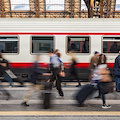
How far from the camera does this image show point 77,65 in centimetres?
1184

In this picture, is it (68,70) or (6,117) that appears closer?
(6,117)

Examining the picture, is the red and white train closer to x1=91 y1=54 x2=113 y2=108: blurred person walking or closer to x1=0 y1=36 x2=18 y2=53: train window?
x1=0 y1=36 x2=18 y2=53: train window

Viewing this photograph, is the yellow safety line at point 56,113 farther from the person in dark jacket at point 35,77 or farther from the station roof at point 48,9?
the station roof at point 48,9

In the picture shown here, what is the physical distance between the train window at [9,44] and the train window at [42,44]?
0.85 meters

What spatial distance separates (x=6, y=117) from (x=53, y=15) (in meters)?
30.0

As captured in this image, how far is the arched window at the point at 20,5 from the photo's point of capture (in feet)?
116

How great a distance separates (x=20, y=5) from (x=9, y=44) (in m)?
24.9

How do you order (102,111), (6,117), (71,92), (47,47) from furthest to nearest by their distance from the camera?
(47,47) < (71,92) < (102,111) < (6,117)

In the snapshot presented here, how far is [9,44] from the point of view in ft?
38.8

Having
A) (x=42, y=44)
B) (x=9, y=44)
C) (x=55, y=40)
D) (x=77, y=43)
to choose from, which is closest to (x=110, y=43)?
(x=77, y=43)

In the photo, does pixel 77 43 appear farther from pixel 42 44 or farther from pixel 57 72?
pixel 57 72

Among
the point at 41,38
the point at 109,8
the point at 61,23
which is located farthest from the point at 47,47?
the point at 109,8

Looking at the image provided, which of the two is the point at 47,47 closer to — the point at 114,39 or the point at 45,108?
the point at 114,39

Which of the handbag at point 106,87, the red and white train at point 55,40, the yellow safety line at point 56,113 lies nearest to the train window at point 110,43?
the red and white train at point 55,40
